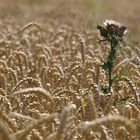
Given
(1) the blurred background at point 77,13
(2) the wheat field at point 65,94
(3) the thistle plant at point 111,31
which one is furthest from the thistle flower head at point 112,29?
(1) the blurred background at point 77,13

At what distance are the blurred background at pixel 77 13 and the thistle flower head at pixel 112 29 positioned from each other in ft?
16.6

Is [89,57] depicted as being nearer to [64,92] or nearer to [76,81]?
[76,81]

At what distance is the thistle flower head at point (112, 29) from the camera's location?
15.8 ft

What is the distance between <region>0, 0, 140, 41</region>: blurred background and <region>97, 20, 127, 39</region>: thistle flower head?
16.6 feet

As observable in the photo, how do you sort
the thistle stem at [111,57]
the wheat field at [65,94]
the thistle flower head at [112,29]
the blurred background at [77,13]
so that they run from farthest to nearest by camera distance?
the blurred background at [77,13], the thistle stem at [111,57], the thistle flower head at [112,29], the wheat field at [65,94]

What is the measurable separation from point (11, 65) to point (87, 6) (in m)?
12.2

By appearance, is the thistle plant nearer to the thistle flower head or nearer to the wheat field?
the thistle flower head

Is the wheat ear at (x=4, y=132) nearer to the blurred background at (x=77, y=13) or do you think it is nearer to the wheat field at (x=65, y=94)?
the wheat field at (x=65, y=94)

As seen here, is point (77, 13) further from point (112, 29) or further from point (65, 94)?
point (65, 94)

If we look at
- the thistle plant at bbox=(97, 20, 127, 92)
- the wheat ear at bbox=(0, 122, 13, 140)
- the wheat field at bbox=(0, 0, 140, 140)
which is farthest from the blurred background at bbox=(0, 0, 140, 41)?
the wheat ear at bbox=(0, 122, 13, 140)

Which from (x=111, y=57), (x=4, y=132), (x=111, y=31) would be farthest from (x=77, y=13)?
(x=4, y=132)

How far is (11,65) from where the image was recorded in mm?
5723

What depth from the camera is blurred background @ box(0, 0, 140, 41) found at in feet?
37.3

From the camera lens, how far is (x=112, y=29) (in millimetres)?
4840
